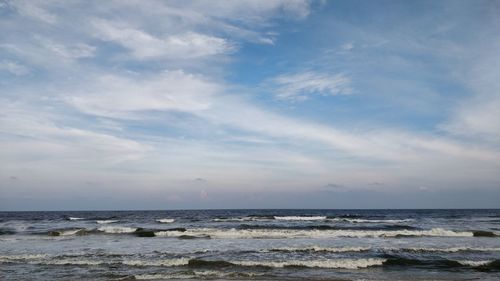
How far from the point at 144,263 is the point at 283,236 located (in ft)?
45.2

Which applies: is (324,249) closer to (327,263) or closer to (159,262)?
(327,263)

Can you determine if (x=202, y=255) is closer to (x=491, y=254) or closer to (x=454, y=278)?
(x=454, y=278)

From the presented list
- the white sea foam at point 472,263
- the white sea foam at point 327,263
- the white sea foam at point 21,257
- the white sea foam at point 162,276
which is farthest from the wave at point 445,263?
the white sea foam at point 21,257

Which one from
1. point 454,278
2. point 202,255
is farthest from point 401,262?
point 202,255

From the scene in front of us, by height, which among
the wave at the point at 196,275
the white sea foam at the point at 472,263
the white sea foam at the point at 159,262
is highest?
the white sea foam at the point at 472,263

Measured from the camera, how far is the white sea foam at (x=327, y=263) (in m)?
15.8

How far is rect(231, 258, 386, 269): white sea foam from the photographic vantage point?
51.7 ft

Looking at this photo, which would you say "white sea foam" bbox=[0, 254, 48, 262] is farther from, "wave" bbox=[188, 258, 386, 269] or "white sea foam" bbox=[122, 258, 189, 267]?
"wave" bbox=[188, 258, 386, 269]

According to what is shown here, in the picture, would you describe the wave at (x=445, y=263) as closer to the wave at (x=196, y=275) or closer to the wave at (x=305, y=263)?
the wave at (x=305, y=263)

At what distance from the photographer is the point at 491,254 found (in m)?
19.3

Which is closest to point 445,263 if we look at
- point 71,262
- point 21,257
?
point 71,262

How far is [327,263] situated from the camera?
16047 millimetres

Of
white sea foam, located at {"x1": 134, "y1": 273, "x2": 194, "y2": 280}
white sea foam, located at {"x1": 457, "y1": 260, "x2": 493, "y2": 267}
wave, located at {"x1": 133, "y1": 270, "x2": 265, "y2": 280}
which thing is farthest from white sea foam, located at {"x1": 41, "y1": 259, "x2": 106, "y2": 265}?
white sea foam, located at {"x1": 457, "y1": 260, "x2": 493, "y2": 267}

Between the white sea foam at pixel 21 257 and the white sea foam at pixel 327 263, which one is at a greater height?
the white sea foam at pixel 327 263
